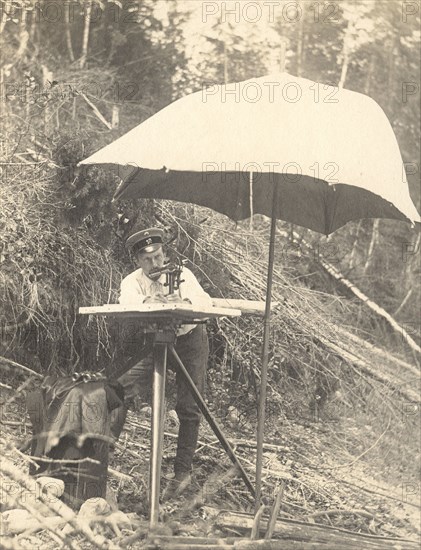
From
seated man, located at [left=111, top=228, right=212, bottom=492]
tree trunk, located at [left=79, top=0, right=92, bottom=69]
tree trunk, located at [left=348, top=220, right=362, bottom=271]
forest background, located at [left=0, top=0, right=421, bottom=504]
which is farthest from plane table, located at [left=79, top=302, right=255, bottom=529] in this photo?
tree trunk, located at [left=348, top=220, right=362, bottom=271]

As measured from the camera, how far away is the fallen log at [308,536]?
173 inches

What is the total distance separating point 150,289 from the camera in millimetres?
5574

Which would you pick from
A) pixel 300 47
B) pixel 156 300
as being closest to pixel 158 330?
pixel 156 300

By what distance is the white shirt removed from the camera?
5364mm

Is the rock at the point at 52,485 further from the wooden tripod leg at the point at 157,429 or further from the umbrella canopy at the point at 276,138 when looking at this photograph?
the umbrella canopy at the point at 276,138

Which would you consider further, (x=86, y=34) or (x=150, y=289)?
(x=86, y=34)

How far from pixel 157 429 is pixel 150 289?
1.33 metres

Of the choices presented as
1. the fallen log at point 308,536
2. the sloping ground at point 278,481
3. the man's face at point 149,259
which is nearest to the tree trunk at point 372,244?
the sloping ground at point 278,481

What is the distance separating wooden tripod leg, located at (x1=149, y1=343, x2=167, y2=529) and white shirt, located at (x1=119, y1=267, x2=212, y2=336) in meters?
0.78

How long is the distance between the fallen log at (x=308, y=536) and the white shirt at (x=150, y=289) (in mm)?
1284

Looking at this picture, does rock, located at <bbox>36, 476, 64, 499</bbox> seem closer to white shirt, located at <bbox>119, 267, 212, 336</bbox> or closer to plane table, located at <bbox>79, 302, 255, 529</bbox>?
plane table, located at <bbox>79, 302, 255, 529</bbox>

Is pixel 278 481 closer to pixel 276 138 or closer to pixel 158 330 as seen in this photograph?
pixel 158 330

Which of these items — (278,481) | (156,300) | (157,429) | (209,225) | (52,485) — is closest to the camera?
(157,429)

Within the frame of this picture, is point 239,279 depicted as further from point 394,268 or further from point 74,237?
point 394,268
